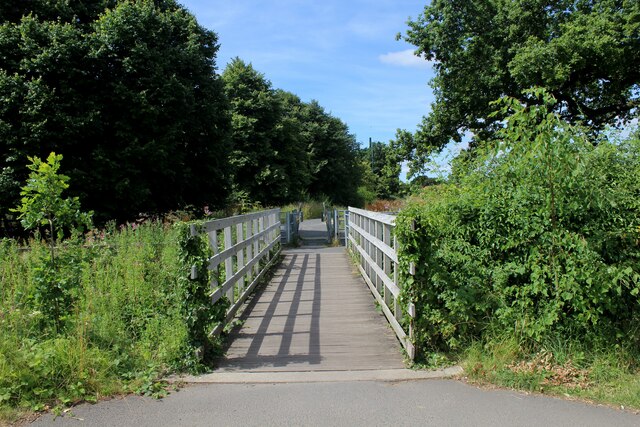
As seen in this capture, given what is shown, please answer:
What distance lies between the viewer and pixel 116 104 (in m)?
15.0

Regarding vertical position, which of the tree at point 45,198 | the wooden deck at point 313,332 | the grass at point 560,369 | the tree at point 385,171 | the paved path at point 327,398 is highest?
the tree at point 385,171

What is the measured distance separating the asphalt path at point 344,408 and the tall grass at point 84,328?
329mm

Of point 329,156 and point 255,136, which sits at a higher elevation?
point 329,156

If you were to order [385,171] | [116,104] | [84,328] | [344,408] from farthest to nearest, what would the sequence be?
[385,171] → [116,104] → [84,328] → [344,408]

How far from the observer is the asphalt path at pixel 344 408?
11.5 feet

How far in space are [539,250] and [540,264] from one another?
14 cm

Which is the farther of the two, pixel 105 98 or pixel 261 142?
pixel 261 142

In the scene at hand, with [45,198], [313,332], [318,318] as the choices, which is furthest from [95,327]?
[318,318]

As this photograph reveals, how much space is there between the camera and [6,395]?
3689mm

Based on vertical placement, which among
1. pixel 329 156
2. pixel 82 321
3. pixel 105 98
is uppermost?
pixel 329 156

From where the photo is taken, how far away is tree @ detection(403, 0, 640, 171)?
54.7 feet

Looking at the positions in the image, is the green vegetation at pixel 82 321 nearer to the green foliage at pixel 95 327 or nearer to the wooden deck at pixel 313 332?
the green foliage at pixel 95 327

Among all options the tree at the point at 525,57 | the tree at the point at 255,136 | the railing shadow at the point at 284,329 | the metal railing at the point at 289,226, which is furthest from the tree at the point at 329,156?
the railing shadow at the point at 284,329

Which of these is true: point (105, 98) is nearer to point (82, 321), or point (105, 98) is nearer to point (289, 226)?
point (289, 226)
